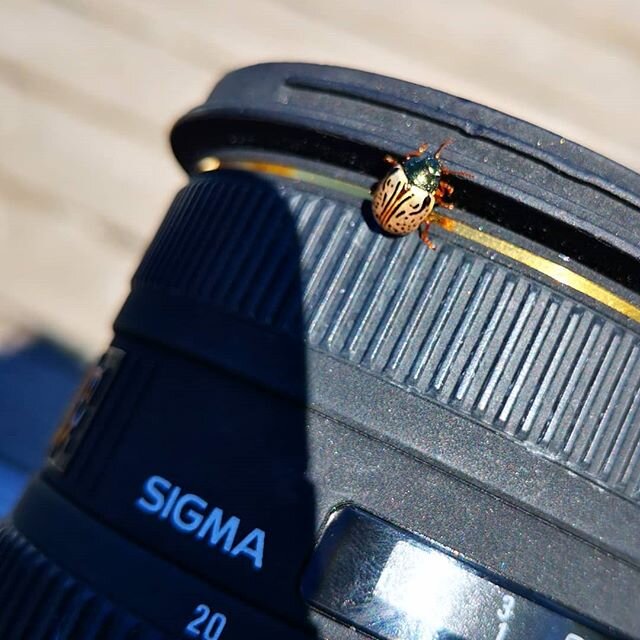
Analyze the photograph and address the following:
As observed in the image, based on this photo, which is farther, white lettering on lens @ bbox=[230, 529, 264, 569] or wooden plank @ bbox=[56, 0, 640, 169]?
wooden plank @ bbox=[56, 0, 640, 169]

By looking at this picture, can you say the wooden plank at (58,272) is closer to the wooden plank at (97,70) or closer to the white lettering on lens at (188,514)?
the wooden plank at (97,70)

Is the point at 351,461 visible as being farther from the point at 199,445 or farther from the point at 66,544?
the point at 66,544

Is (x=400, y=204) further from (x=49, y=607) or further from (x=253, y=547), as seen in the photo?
(x=49, y=607)

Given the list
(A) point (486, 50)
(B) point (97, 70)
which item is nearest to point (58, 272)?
(B) point (97, 70)

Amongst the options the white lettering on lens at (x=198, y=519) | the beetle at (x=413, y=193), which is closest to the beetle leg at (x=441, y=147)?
the beetle at (x=413, y=193)

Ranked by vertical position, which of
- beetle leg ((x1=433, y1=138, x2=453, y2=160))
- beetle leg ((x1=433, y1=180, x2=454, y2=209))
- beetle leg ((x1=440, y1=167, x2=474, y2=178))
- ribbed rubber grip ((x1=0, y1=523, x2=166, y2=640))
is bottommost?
ribbed rubber grip ((x1=0, y1=523, x2=166, y2=640))

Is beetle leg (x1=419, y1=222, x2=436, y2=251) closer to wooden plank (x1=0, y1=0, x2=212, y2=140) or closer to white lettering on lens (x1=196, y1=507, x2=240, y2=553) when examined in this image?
white lettering on lens (x1=196, y1=507, x2=240, y2=553)

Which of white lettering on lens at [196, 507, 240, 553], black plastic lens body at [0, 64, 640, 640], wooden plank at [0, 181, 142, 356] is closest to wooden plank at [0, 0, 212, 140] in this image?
wooden plank at [0, 181, 142, 356]
